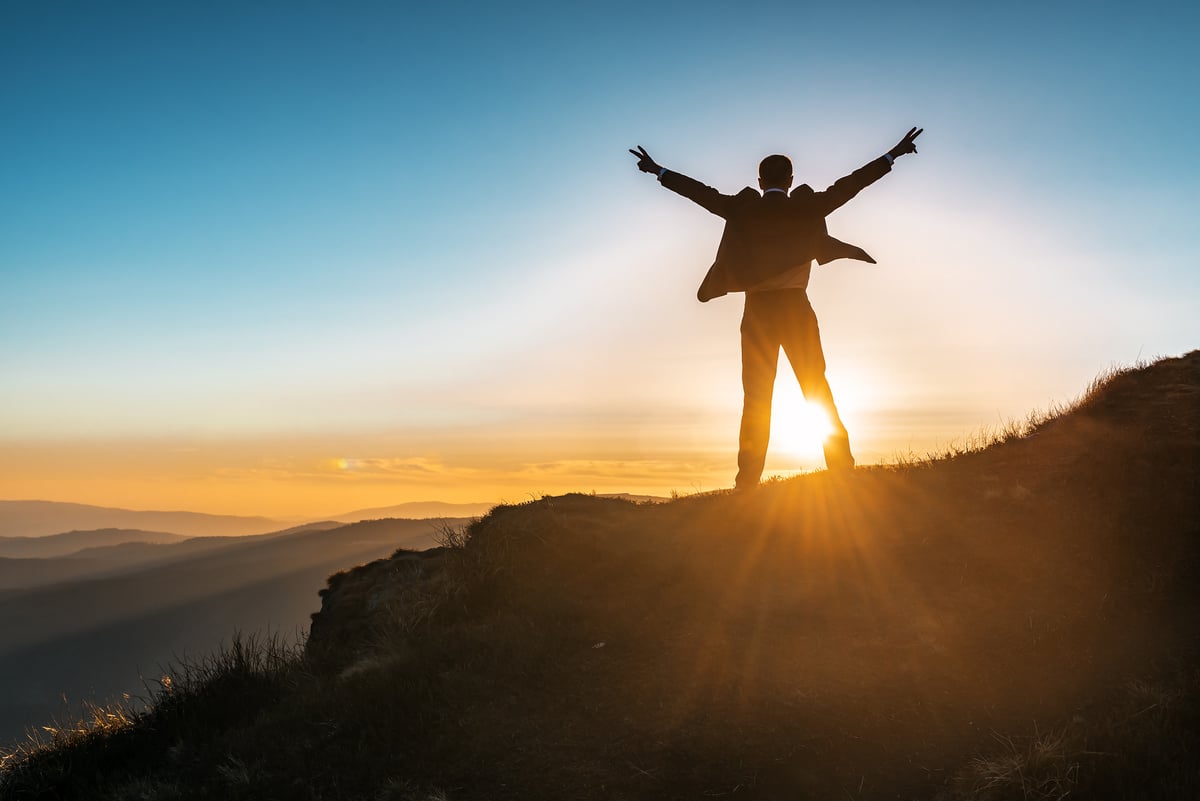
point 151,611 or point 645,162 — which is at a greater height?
point 645,162

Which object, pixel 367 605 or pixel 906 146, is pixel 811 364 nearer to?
pixel 906 146

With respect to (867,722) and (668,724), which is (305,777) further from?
(867,722)

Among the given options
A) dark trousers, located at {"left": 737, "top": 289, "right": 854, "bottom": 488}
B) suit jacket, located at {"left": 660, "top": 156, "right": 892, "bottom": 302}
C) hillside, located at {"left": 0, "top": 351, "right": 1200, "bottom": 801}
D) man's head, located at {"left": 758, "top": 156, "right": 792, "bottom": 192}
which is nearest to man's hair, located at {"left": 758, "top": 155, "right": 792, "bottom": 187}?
man's head, located at {"left": 758, "top": 156, "right": 792, "bottom": 192}

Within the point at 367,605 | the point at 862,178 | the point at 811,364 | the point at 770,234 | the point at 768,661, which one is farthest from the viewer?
the point at 367,605

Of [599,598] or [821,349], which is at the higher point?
[821,349]

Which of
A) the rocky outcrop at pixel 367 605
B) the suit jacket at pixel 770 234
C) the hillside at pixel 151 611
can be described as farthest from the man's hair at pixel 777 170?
the hillside at pixel 151 611

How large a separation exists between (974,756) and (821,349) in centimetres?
514

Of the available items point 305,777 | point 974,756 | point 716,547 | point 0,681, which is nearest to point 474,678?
point 305,777

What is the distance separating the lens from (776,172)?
8156 mm

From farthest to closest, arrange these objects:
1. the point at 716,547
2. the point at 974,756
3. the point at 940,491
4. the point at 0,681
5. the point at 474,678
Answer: the point at 0,681
the point at 940,491
the point at 716,547
the point at 474,678
the point at 974,756

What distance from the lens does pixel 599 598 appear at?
712 cm

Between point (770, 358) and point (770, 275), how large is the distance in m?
1.03

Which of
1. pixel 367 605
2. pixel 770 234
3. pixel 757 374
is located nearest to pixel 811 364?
pixel 757 374

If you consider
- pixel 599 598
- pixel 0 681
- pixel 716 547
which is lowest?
pixel 0 681
